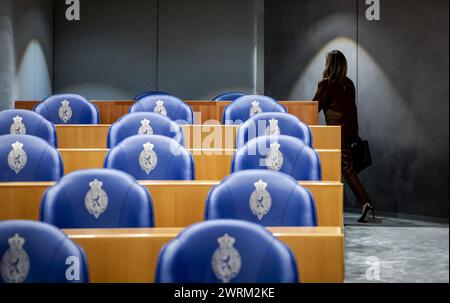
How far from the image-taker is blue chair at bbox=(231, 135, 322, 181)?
4.43 meters

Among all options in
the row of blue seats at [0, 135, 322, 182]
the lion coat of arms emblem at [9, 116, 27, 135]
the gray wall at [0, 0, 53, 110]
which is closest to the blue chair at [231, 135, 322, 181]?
the row of blue seats at [0, 135, 322, 182]

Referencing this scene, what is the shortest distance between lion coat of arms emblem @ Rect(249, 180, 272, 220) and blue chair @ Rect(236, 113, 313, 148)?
2055 mm

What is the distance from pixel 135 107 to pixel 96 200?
3.69 metres

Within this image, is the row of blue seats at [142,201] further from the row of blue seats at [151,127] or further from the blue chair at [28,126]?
the blue chair at [28,126]

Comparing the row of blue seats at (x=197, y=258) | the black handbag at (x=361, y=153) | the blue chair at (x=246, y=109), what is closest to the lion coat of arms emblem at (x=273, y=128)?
the blue chair at (x=246, y=109)

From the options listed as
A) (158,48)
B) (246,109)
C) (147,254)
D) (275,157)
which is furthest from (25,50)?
(147,254)

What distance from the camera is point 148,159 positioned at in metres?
4.59

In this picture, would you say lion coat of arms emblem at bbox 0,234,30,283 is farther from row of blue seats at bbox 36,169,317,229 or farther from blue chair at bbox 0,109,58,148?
blue chair at bbox 0,109,58,148

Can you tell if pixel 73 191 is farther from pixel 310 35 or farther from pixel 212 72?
pixel 212 72

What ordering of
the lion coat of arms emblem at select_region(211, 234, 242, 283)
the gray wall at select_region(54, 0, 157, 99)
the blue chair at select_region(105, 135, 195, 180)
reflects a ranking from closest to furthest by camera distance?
the lion coat of arms emblem at select_region(211, 234, 242, 283) < the blue chair at select_region(105, 135, 195, 180) < the gray wall at select_region(54, 0, 157, 99)

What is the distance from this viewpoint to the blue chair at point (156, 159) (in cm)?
455

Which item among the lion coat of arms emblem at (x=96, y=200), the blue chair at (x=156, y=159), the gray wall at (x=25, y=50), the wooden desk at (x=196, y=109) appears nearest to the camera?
the lion coat of arms emblem at (x=96, y=200)

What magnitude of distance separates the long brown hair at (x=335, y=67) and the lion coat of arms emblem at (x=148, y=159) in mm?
3154
